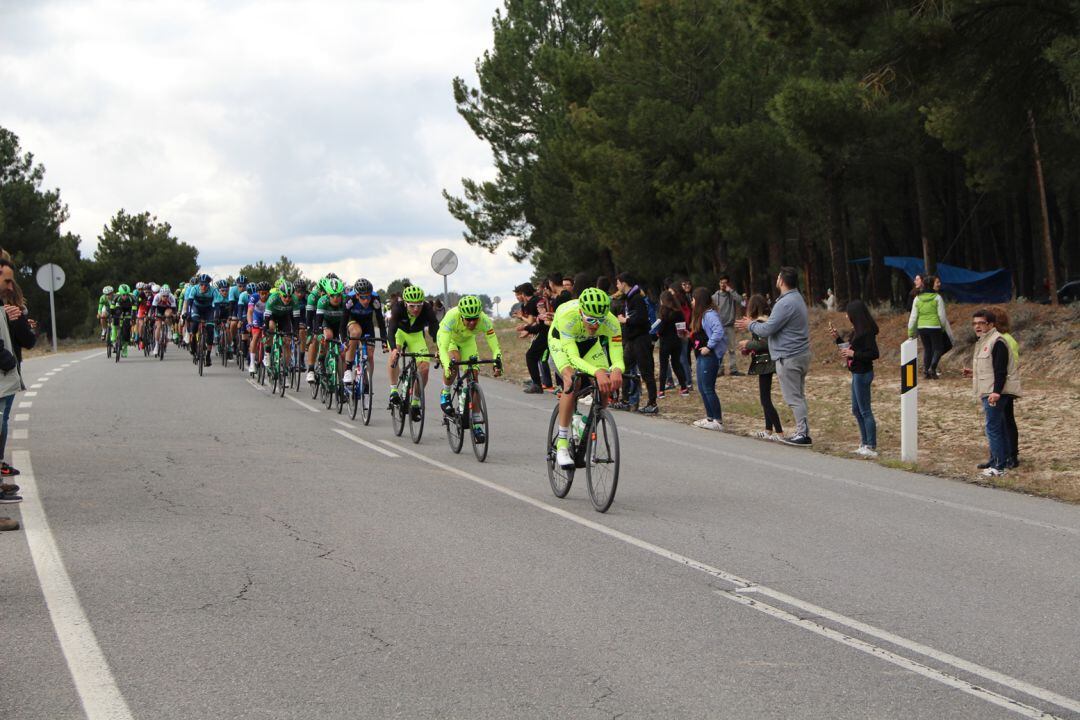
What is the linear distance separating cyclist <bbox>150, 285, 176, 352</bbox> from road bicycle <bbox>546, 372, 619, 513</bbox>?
24.0 meters

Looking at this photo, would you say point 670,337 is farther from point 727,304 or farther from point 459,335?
point 459,335

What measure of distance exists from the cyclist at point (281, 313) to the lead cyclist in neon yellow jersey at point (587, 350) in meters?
11.9

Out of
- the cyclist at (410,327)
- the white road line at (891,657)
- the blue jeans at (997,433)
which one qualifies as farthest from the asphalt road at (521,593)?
the cyclist at (410,327)

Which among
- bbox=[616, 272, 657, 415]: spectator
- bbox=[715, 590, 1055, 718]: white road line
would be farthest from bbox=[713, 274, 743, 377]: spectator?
bbox=[715, 590, 1055, 718]: white road line

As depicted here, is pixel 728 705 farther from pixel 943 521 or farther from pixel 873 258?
pixel 873 258

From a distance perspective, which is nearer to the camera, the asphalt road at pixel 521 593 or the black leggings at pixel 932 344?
the asphalt road at pixel 521 593

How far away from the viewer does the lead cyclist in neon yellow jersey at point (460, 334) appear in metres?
13.6

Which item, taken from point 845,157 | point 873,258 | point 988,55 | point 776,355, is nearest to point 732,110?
point 845,157

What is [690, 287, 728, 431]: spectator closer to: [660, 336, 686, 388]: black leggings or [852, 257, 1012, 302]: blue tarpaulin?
[660, 336, 686, 388]: black leggings

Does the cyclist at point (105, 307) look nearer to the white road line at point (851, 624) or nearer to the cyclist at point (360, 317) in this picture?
the cyclist at point (360, 317)

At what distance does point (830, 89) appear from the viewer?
93.0 ft

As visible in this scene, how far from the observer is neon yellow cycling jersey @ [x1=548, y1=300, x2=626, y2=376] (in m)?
10.5

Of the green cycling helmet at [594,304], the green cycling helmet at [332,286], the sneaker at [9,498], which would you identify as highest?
the green cycling helmet at [332,286]

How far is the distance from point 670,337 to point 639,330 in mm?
1001
